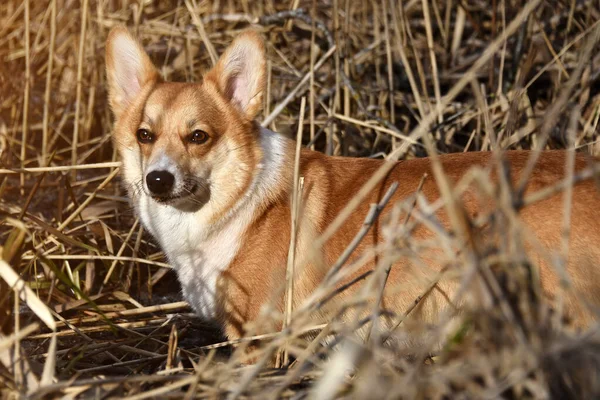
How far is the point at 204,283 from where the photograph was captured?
3.54m

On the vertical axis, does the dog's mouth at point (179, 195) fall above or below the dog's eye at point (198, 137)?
below

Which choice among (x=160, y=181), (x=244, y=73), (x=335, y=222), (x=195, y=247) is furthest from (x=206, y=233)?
(x=335, y=222)

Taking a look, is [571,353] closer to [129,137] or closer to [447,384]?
[447,384]

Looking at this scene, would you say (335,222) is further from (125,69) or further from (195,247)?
(125,69)

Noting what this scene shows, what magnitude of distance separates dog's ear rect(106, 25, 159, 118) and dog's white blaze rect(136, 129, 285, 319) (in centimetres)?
62

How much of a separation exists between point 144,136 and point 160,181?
43 cm

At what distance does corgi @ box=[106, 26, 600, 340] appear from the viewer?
335 cm

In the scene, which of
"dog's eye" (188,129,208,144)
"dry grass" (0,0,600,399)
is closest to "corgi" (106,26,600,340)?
"dog's eye" (188,129,208,144)

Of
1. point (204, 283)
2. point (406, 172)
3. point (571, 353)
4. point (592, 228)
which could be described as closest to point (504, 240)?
point (571, 353)

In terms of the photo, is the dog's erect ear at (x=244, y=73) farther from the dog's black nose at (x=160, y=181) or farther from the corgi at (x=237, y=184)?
the dog's black nose at (x=160, y=181)

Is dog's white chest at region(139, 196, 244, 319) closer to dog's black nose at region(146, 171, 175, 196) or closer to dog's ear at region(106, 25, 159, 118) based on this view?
dog's black nose at region(146, 171, 175, 196)

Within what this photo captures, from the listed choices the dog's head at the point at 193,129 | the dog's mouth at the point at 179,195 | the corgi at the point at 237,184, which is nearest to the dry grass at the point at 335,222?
the corgi at the point at 237,184

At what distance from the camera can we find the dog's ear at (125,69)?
386 cm

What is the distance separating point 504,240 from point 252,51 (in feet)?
6.67
